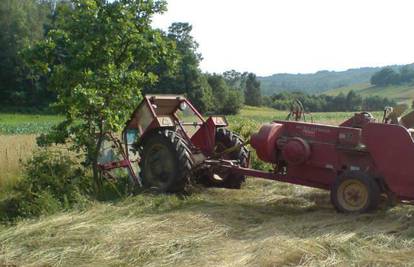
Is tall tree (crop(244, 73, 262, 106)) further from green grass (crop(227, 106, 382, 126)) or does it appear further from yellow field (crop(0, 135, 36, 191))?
yellow field (crop(0, 135, 36, 191))

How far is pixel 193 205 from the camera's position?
7723 millimetres

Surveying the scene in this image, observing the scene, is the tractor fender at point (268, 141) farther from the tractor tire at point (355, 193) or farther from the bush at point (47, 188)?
the bush at point (47, 188)

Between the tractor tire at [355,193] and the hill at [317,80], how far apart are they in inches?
5109

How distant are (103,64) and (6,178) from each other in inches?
92.7

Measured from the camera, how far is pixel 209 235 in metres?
6.16

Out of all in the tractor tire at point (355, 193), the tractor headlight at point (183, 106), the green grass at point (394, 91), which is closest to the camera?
the tractor tire at point (355, 193)

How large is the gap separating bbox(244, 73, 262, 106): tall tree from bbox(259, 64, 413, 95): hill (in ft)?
157

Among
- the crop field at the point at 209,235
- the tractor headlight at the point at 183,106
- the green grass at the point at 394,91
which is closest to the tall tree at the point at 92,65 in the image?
the tractor headlight at the point at 183,106

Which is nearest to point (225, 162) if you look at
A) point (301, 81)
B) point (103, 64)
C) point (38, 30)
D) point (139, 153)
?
point (139, 153)

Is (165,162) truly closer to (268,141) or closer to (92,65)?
(268,141)

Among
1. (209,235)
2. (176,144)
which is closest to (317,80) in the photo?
(176,144)

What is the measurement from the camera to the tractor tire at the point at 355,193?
697cm

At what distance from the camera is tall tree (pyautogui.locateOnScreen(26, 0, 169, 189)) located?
28.0 ft

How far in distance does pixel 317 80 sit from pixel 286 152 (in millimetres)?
159905
